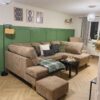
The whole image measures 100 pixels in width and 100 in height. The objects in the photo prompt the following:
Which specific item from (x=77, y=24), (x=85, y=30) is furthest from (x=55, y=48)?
(x=77, y=24)

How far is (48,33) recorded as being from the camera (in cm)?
521

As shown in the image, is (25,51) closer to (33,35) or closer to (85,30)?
(33,35)

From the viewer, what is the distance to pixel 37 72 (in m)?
2.69

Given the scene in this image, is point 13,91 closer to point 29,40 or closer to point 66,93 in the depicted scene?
point 66,93

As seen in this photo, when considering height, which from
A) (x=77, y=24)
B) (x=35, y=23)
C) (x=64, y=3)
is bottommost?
(x=35, y=23)

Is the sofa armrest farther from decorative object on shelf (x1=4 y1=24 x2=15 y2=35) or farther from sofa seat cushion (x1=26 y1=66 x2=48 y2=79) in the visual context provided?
decorative object on shelf (x1=4 y1=24 x2=15 y2=35)

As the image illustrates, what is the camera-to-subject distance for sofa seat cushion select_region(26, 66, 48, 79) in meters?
2.69

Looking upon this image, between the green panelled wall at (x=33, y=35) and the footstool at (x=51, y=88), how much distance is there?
6.31 feet

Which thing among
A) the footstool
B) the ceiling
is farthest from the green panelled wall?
the footstool

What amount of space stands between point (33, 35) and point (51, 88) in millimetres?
2695

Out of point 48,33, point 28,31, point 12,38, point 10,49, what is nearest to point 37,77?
point 10,49

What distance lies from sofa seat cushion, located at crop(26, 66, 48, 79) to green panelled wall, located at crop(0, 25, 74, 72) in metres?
1.51

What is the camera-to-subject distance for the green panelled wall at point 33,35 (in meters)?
3.90

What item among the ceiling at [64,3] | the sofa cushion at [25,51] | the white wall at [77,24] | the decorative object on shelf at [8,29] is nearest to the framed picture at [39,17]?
the ceiling at [64,3]
